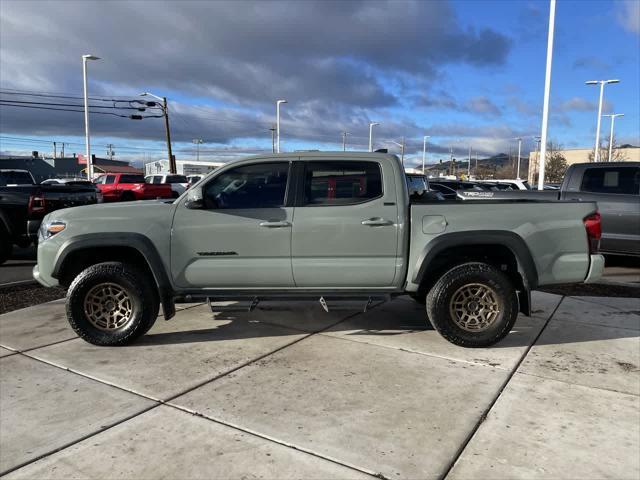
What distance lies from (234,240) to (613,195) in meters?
7.37

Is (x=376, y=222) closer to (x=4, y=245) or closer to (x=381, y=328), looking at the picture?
(x=381, y=328)

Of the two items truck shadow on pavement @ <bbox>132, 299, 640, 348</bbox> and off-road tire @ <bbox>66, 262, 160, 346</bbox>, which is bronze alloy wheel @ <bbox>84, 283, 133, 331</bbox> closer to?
off-road tire @ <bbox>66, 262, 160, 346</bbox>

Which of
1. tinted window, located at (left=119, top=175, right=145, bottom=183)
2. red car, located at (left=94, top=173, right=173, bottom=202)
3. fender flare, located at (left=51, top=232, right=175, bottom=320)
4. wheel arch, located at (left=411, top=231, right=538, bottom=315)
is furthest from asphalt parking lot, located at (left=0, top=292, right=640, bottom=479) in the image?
tinted window, located at (left=119, top=175, right=145, bottom=183)

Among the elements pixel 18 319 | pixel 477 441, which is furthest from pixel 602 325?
pixel 18 319

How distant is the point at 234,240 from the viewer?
182 inches

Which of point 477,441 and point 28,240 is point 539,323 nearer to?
point 477,441

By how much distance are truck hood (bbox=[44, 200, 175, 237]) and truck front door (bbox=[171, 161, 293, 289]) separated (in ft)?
0.47

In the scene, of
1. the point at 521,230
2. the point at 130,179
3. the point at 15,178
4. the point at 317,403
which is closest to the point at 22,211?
the point at 15,178

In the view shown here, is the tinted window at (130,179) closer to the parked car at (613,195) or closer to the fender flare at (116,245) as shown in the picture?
the parked car at (613,195)

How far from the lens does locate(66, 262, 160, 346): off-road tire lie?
459cm

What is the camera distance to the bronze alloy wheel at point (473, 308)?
4.67 m

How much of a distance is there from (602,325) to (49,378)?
221 inches

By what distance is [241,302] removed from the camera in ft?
16.5

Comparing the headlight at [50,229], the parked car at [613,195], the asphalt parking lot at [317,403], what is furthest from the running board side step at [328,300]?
the parked car at [613,195]
